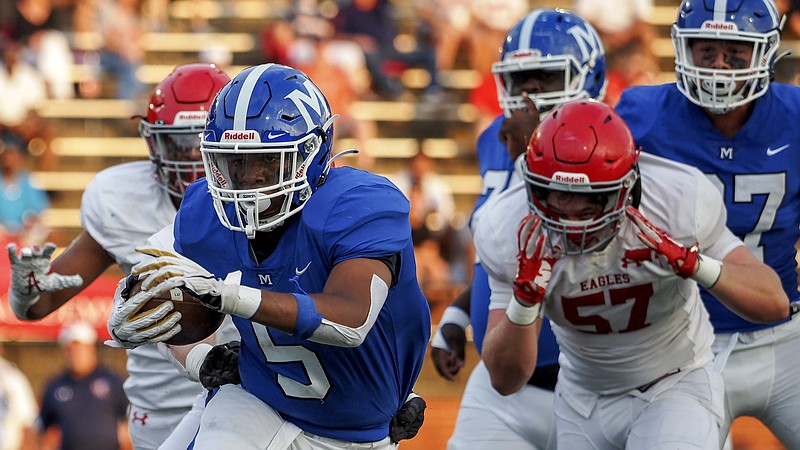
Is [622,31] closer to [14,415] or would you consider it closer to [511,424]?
[14,415]

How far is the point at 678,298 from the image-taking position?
3.88 meters

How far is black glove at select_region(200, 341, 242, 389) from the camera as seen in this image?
3588mm

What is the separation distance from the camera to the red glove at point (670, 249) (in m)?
3.54

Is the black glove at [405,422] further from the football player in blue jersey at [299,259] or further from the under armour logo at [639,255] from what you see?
the under armour logo at [639,255]

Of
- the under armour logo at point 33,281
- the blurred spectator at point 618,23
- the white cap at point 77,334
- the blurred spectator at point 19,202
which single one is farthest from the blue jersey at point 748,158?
the blurred spectator at point 618,23

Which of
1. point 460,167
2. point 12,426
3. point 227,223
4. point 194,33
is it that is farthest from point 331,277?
point 194,33

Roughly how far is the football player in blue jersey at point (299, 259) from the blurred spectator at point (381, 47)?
8178 mm

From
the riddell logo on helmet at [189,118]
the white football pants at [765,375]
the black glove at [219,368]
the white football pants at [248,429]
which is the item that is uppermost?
the riddell logo on helmet at [189,118]

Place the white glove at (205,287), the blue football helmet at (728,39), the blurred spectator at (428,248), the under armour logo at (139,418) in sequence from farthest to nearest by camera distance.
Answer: the blurred spectator at (428,248), the under armour logo at (139,418), the blue football helmet at (728,39), the white glove at (205,287)

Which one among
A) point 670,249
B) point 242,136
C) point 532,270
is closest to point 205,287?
point 242,136

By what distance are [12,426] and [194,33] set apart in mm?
5054

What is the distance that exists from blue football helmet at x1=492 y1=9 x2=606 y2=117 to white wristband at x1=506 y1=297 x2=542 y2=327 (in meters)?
1.21

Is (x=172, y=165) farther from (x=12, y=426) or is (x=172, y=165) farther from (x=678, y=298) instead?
(x=12, y=426)

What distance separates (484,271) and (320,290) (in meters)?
1.47
